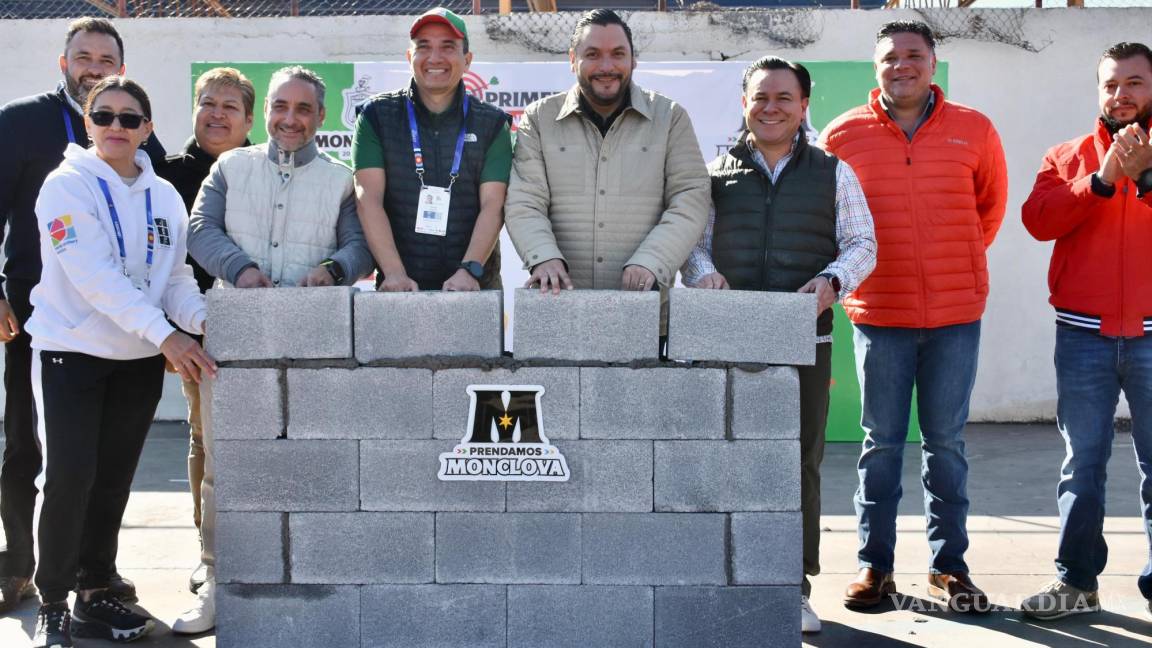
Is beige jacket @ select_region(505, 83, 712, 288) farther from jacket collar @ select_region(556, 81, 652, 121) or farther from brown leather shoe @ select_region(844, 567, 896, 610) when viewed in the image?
brown leather shoe @ select_region(844, 567, 896, 610)

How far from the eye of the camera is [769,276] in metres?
3.88

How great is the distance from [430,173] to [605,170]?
24.7 inches

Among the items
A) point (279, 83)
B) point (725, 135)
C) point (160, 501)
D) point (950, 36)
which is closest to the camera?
point (279, 83)

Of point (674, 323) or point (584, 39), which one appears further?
point (584, 39)

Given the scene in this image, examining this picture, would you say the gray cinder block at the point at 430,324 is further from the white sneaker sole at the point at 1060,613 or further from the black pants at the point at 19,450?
the white sneaker sole at the point at 1060,613

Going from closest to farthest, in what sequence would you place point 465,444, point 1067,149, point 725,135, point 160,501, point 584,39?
point 465,444, point 584,39, point 1067,149, point 160,501, point 725,135

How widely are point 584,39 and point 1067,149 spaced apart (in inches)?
Result: 81.6

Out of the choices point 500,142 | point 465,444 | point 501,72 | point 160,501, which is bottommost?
point 160,501

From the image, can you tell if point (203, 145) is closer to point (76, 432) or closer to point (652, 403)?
point (76, 432)

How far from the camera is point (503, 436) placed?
133 inches

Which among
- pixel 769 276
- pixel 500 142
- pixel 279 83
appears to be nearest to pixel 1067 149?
pixel 769 276

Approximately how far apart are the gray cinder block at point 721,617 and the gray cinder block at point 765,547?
5cm

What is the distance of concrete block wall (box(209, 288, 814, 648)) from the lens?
338cm

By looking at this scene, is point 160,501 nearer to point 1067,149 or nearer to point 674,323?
point 674,323
